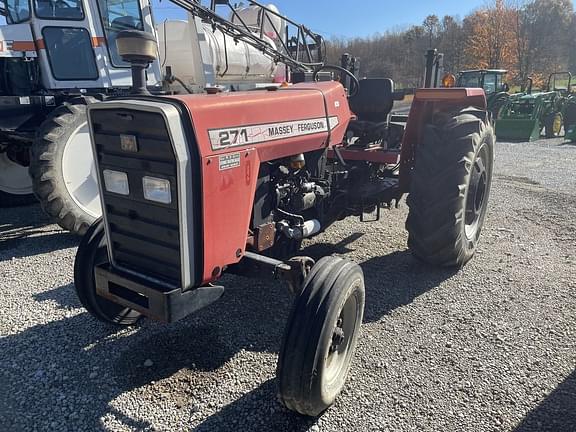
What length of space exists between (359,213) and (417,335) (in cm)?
123

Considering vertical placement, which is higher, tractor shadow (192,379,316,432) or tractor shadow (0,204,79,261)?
tractor shadow (192,379,316,432)

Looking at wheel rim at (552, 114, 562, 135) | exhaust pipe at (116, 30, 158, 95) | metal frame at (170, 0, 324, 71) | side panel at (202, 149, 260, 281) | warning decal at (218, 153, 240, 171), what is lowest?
wheel rim at (552, 114, 562, 135)

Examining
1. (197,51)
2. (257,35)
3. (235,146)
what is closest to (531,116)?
(257,35)

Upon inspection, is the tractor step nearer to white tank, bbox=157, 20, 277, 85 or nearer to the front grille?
the front grille

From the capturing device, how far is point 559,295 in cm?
355

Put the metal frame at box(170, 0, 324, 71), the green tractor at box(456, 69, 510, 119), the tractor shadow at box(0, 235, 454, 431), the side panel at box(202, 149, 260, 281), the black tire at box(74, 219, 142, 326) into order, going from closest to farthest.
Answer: the side panel at box(202, 149, 260, 281) < the tractor shadow at box(0, 235, 454, 431) < the black tire at box(74, 219, 142, 326) < the metal frame at box(170, 0, 324, 71) < the green tractor at box(456, 69, 510, 119)

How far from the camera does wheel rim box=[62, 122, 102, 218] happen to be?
465 centimetres

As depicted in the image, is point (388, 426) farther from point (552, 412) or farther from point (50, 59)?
point (50, 59)

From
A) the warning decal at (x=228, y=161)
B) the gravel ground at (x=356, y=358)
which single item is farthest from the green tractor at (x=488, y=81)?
the warning decal at (x=228, y=161)

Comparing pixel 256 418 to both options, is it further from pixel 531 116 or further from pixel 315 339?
pixel 531 116

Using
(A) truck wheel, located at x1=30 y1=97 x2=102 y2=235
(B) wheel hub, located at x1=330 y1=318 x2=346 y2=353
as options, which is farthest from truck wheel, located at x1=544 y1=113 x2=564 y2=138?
(B) wheel hub, located at x1=330 y1=318 x2=346 y2=353

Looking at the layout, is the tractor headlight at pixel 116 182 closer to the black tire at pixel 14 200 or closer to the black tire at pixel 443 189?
the black tire at pixel 443 189

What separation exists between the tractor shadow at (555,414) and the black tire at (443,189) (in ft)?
4.27

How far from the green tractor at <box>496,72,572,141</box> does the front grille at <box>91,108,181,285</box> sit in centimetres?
1275
